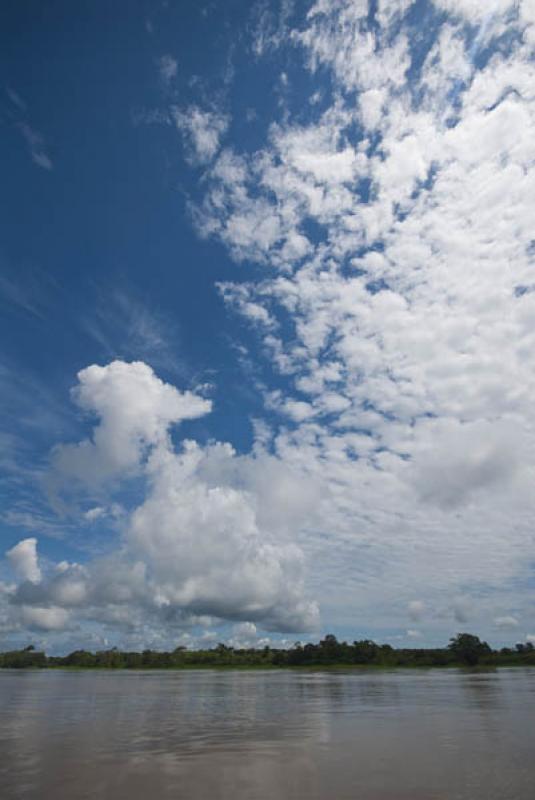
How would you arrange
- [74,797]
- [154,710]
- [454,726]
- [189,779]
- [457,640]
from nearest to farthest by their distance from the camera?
[74,797], [189,779], [454,726], [154,710], [457,640]

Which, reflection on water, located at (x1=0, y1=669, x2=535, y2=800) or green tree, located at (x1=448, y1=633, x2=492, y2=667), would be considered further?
green tree, located at (x1=448, y1=633, x2=492, y2=667)

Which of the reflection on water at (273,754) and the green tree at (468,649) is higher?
the green tree at (468,649)

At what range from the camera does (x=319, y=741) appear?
30672 millimetres

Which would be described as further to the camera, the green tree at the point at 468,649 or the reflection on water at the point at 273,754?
the green tree at the point at 468,649

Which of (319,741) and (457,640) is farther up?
(457,640)

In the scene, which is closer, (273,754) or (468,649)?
(273,754)

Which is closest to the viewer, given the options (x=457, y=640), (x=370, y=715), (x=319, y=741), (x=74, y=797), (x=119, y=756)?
(x=74, y=797)

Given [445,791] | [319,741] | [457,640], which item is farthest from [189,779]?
[457,640]

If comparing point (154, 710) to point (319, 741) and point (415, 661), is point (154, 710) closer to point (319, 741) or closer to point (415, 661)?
point (319, 741)

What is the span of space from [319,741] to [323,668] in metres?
182

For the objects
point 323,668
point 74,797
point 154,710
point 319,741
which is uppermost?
point 323,668

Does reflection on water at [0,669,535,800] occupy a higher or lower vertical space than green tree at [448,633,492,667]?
lower

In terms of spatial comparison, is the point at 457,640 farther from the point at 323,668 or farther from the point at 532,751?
the point at 532,751

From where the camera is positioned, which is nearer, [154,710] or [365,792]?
[365,792]
